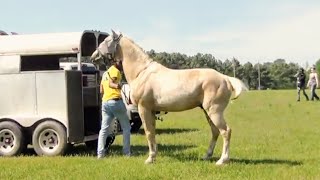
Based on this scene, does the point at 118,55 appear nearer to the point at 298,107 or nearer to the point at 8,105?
the point at 8,105

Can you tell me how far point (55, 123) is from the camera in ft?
41.4

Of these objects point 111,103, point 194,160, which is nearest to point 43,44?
point 111,103

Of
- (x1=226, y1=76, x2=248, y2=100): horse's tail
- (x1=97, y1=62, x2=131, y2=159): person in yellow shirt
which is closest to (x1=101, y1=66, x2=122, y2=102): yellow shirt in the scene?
(x1=97, y1=62, x2=131, y2=159): person in yellow shirt

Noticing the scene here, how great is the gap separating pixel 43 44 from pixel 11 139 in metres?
2.26

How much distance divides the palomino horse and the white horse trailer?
1.37 m

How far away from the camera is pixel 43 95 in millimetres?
12727

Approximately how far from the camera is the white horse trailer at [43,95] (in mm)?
12570

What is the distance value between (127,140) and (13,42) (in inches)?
137

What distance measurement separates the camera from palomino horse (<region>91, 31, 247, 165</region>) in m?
10.6

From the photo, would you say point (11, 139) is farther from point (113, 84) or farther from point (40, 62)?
point (113, 84)

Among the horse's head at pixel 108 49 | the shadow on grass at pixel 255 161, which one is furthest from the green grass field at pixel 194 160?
the horse's head at pixel 108 49

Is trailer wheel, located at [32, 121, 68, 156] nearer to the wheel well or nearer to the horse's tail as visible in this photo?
the wheel well

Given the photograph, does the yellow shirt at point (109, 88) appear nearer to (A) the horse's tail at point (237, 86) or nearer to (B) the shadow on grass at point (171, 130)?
(A) the horse's tail at point (237, 86)

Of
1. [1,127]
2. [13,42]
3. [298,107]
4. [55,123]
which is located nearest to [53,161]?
[55,123]
